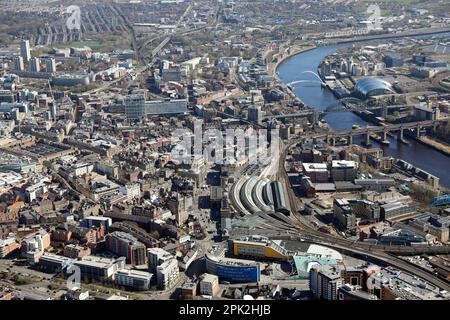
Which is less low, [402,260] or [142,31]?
[142,31]

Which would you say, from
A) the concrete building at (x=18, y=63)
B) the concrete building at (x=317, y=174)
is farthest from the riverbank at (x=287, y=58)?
the concrete building at (x=18, y=63)

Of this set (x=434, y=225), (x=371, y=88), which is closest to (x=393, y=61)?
(x=371, y=88)

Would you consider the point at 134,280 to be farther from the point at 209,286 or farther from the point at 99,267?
the point at 209,286

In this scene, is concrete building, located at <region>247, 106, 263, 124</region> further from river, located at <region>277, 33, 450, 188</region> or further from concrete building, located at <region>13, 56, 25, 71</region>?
concrete building, located at <region>13, 56, 25, 71</region>

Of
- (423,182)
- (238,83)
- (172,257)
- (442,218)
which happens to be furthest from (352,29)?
(172,257)

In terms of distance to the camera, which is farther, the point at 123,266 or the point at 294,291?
the point at 123,266

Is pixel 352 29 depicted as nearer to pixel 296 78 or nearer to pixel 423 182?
pixel 296 78

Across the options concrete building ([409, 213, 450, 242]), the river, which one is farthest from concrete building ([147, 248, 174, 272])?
the river
